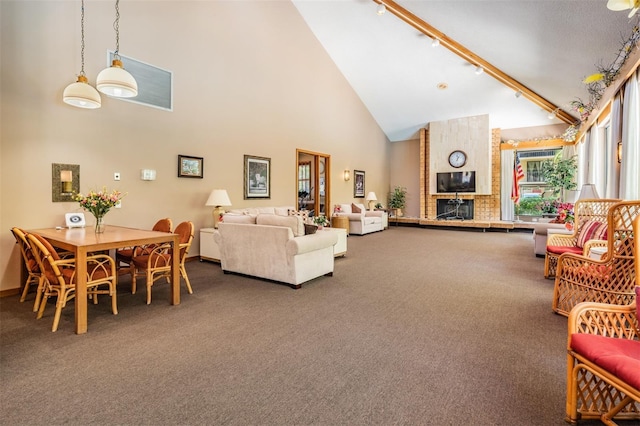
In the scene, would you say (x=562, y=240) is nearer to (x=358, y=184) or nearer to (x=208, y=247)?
(x=208, y=247)

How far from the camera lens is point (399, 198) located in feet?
40.4

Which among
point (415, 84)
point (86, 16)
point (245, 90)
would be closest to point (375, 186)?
point (415, 84)

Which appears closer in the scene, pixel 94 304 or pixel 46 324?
pixel 46 324

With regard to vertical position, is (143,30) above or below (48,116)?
above

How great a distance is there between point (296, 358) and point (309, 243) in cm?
192

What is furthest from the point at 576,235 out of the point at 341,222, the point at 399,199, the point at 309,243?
the point at 399,199

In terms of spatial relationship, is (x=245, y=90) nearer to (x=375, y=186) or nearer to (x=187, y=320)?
(x=187, y=320)

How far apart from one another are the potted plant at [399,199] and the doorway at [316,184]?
3.46 meters

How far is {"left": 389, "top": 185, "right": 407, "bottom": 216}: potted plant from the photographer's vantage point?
1227 cm

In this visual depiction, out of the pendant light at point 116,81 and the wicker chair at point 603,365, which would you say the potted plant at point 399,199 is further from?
the wicker chair at point 603,365

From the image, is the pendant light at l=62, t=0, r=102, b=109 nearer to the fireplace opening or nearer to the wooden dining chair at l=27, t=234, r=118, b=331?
the wooden dining chair at l=27, t=234, r=118, b=331

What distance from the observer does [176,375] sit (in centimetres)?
207

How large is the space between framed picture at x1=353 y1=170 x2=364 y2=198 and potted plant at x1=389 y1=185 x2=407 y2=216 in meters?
1.92

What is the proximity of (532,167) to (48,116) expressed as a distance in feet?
39.9
